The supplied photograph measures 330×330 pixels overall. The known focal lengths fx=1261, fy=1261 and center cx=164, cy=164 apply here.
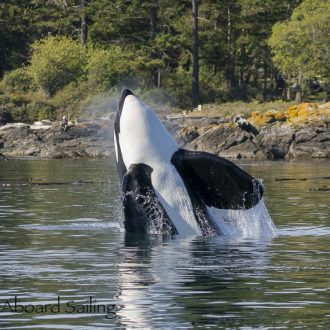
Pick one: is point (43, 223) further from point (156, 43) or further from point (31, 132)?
point (156, 43)

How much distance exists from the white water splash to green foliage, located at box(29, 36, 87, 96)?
6621 cm

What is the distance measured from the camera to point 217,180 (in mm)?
20969

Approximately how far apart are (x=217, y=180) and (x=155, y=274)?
392 cm

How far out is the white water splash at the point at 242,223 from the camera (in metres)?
21.9

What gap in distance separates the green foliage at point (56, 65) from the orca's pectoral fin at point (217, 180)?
6705 cm

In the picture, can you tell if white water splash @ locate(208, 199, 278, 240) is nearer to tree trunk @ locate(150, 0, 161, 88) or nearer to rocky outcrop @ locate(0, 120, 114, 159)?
rocky outcrop @ locate(0, 120, 114, 159)

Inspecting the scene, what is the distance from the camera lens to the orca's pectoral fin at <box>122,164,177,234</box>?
21266 mm

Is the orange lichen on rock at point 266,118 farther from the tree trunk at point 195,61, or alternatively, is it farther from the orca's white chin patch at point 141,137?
the orca's white chin patch at point 141,137

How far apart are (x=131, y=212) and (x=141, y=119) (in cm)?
163

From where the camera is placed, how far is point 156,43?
86.9 m

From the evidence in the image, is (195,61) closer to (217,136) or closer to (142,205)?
(217,136)

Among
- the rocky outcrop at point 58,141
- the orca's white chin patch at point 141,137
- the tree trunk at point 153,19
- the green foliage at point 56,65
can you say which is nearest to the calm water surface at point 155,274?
the orca's white chin patch at point 141,137

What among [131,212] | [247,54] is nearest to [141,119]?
[131,212]

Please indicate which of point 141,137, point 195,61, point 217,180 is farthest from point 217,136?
point 217,180
